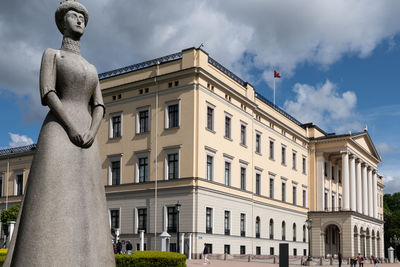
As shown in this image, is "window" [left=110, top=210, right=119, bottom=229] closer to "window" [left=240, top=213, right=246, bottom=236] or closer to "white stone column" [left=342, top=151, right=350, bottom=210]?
"window" [left=240, top=213, right=246, bottom=236]

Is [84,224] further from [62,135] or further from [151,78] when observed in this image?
[151,78]

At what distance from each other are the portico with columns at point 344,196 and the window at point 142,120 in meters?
27.7

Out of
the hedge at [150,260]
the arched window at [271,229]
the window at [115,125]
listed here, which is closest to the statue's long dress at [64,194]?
the hedge at [150,260]

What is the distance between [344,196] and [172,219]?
29711 mm

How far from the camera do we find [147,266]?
62.6 ft

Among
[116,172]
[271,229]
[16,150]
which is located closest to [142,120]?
[116,172]

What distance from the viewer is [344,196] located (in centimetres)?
6047

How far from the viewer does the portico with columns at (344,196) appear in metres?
58.1

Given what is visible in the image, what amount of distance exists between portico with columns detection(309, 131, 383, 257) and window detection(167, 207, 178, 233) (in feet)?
87.2

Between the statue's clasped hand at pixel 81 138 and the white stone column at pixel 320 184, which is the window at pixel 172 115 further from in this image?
the statue's clasped hand at pixel 81 138

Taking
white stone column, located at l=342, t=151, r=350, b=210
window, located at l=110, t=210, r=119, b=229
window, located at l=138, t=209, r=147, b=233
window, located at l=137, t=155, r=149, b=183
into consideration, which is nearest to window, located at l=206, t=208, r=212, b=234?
window, located at l=138, t=209, r=147, b=233

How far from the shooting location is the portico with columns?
58125 millimetres

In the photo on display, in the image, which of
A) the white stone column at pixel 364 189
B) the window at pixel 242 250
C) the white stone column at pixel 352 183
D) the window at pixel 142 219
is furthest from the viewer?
the white stone column at pixel 364 189

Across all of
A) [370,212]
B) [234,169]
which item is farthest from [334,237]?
[234,169]
